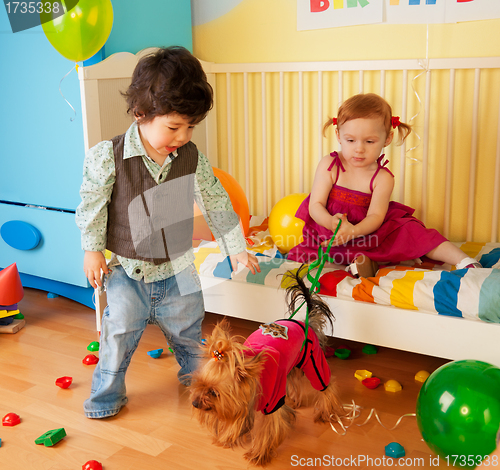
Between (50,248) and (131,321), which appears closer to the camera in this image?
(131,321)

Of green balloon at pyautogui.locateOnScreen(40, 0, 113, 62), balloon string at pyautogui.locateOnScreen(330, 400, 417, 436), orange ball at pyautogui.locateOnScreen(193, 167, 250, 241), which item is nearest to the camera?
balloon string at pyautogui.locateOnScreen(330, 400, 417, 436)

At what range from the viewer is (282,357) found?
3.32ft

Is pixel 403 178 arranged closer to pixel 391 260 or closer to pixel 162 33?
pixel 391 260

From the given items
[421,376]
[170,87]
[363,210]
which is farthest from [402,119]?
[170,87]

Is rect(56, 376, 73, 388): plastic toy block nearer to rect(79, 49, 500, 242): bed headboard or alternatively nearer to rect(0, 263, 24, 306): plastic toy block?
rect(0, 263, 24, 306): plastic toy block

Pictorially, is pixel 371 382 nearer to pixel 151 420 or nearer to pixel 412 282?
pixel 412 282

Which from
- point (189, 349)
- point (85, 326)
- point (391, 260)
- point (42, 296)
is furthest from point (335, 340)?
point (42, 296)

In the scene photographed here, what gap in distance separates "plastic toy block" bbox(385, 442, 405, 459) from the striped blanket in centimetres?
34

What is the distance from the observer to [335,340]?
1656mm

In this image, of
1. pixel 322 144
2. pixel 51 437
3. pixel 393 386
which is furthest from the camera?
pixel 322 144

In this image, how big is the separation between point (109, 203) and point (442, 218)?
4.08 ft

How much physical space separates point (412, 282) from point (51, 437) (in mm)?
899

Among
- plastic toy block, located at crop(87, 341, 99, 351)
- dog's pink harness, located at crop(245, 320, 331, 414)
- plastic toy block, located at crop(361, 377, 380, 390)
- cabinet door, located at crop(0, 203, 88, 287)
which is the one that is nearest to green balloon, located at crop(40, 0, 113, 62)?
cabinet door, located at crop(0, 203, 88, 287)

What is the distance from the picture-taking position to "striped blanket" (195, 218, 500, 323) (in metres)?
1.21
